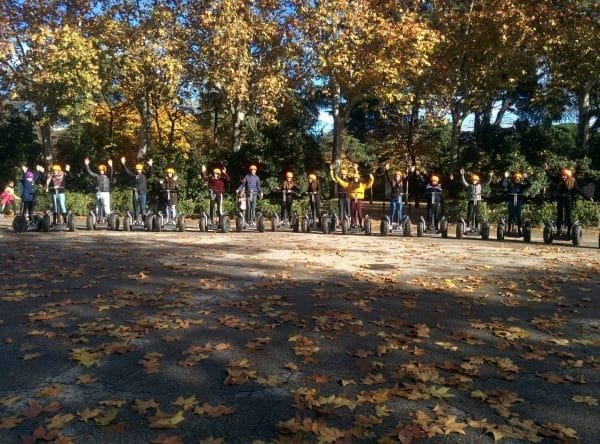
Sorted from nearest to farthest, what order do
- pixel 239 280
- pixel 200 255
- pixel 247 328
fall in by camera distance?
pixel 247 328 → pixel 239 280 → pixel 200 255

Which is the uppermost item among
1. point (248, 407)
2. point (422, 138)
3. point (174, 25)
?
point (174, 25)

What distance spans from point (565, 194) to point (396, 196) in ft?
15.8

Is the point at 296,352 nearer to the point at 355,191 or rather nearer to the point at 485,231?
the point at 485,231

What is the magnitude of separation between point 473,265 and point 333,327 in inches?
206

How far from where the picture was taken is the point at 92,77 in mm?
22625

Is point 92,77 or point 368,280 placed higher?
point 92,77

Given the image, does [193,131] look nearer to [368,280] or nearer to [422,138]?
[422,138]

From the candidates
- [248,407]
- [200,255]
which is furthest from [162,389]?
[200,255]

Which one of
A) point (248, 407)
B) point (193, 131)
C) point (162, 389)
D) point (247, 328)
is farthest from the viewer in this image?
point (193, 131)

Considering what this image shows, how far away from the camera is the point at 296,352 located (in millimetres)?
5125

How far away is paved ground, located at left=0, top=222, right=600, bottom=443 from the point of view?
370 centimetres

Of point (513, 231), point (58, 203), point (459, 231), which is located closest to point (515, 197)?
point (513, 231)

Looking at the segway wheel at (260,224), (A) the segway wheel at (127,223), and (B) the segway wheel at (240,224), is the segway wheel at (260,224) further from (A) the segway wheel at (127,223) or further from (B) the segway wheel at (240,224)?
(A) the segway wheel at (127,223)

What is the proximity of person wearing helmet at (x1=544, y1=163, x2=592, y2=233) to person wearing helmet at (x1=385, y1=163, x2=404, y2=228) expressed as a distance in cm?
437
